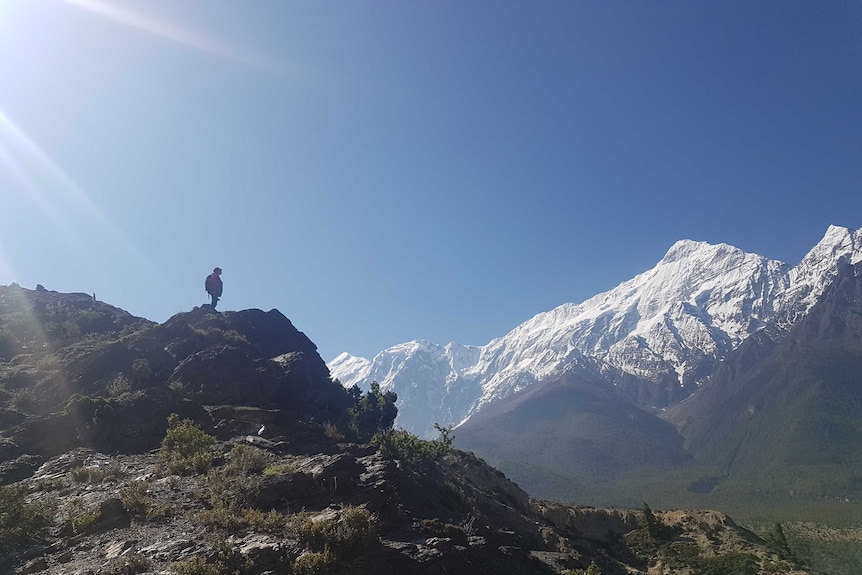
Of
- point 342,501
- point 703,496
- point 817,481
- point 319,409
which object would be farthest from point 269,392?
point 817,481

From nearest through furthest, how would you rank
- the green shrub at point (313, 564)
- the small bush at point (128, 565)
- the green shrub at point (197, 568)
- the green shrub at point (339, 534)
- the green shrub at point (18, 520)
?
the green shrub at point (197, 568) < the small bush at point (128, 565) < the green shrub at point (313, 564) < the green shrub at point (339, 534) < the green shrub at point (18, 520)

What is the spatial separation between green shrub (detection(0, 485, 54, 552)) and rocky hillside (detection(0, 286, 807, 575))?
7 cm

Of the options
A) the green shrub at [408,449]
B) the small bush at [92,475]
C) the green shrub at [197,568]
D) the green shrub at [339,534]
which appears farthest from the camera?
the green shrub at [408,449]

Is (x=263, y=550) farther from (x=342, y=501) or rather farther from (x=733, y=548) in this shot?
(x=733, y=548)

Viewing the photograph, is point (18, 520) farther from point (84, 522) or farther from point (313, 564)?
point (313, 564)

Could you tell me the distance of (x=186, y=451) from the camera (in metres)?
31.4

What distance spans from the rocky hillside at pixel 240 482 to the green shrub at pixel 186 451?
15 centimetres

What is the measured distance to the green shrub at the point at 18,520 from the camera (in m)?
18.5

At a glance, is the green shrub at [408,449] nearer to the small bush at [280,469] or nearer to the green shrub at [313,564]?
the small bush at [280,469]

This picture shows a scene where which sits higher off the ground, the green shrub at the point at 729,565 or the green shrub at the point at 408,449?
the green shrub at the point at 408,449

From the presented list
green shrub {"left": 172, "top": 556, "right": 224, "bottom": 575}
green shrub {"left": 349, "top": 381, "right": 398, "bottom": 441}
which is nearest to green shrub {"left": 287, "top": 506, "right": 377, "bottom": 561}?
green shrub {"left": 172, "top": 556, "right": 224, "bottom": 575}

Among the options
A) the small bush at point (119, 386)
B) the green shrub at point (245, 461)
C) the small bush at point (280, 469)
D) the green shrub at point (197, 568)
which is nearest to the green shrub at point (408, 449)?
the green shrub at point (245, 461)

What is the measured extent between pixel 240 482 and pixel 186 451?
10.7 meters

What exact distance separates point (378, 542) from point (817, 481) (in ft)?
756
